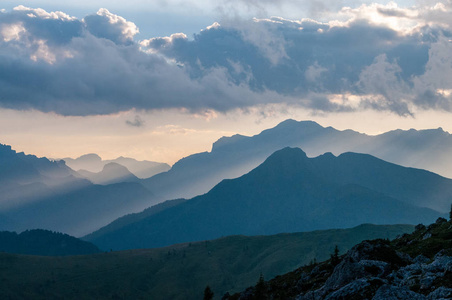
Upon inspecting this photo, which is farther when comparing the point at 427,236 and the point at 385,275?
the point at 427,236

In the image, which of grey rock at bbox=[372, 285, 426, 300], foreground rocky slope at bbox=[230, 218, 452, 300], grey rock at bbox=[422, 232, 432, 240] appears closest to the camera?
grey rock at bbox=[372, 285, 426, 300]

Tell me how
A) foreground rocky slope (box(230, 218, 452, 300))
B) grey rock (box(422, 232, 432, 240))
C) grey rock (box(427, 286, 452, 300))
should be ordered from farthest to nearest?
grey rock (box(422, 232, 432, 240)) → foreground rocky slope (box(230, 218, 452, 300)) → grey rock (box(427, 286, 452, 300))

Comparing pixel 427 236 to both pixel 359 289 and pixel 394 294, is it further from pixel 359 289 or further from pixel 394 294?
pixel 394 294

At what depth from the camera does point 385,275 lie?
66000 mm

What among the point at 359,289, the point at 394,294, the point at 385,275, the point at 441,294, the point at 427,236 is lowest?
the point at 441,294

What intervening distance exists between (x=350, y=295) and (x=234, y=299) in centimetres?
5830

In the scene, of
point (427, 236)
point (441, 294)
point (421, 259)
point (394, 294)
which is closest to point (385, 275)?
point (421, 259)

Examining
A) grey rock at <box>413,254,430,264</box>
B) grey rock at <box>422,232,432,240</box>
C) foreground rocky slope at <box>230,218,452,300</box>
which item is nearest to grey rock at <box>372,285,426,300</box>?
foreground rocky slope at <box>230,218,452,300</box>

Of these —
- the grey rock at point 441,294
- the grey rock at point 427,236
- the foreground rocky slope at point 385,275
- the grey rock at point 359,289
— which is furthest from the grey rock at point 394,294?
the grey rock at point 427,236

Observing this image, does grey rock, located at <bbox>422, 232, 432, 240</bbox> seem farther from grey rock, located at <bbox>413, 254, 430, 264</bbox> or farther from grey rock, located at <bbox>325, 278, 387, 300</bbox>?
grey rock, located at <bbox>325, 278, 387, 300</bbox>

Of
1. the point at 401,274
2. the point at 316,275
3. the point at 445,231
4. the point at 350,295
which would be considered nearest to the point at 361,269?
the point at 401,274

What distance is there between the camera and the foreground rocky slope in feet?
178

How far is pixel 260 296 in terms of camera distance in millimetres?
92875

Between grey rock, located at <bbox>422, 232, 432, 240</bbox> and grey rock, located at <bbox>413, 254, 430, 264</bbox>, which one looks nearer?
grey rock, located at <bbox>413, 254, 430, 264</bbox>
